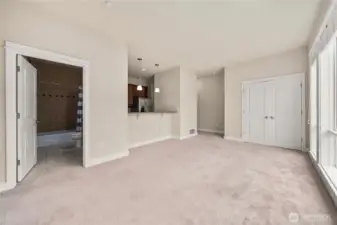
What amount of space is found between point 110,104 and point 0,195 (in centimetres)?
212

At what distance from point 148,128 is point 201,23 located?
348 centimetres

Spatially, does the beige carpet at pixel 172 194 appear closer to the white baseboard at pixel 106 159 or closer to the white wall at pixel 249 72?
the white baseboard at pixel 106 159

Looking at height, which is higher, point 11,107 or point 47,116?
point 11,107

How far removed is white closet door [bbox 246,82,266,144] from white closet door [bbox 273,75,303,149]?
361mm

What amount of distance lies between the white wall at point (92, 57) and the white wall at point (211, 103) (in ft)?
15.7

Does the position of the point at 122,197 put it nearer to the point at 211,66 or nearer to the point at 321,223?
the point at 321,223

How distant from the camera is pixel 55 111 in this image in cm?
598

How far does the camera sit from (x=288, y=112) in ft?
15.9

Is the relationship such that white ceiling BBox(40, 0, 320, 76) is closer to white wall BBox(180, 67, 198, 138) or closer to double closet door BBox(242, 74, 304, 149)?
double closet door BBox(242, 74, 304, 149)

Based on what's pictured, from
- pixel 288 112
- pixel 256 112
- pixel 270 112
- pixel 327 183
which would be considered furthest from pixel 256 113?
pixel 327 183

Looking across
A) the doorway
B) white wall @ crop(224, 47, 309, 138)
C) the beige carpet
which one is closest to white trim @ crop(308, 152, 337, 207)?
the beige carpet

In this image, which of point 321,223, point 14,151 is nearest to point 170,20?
point 14,151

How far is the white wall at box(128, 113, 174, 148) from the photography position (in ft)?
17.0

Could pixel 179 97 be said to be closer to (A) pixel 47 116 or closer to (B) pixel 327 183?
(A) pixel 47 116
